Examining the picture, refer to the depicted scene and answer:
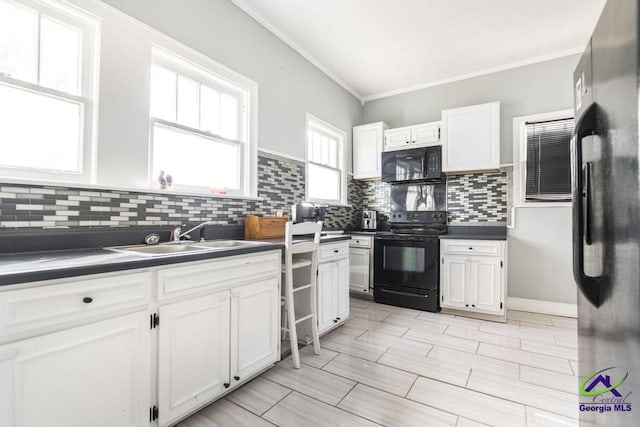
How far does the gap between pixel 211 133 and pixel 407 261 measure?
2.51 m

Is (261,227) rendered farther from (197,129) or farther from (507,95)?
(507,95)

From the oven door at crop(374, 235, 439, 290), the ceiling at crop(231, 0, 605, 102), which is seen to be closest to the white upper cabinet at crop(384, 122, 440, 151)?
the ceiling at crop(231, 0, 605, 102)

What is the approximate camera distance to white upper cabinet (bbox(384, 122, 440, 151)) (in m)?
3.80

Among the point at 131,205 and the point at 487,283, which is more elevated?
the point at 131,205

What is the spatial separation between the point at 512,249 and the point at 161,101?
397 centimetres

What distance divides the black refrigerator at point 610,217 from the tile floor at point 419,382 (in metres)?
0.78

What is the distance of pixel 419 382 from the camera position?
1.95 metres

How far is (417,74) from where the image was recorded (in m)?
3.92

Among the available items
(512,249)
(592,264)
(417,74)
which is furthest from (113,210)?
(512,249)

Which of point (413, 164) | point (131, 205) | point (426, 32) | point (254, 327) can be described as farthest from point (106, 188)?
point (413, 164)

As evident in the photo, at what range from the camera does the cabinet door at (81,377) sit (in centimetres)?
100

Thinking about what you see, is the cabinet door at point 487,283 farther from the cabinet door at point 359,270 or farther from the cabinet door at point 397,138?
the cabinet door at point 397,138

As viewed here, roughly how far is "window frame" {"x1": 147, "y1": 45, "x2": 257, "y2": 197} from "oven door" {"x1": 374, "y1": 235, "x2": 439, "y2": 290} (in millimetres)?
1794

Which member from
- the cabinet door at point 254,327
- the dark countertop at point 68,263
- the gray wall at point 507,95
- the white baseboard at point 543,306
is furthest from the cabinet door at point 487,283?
the dark countertop at point 68,263
